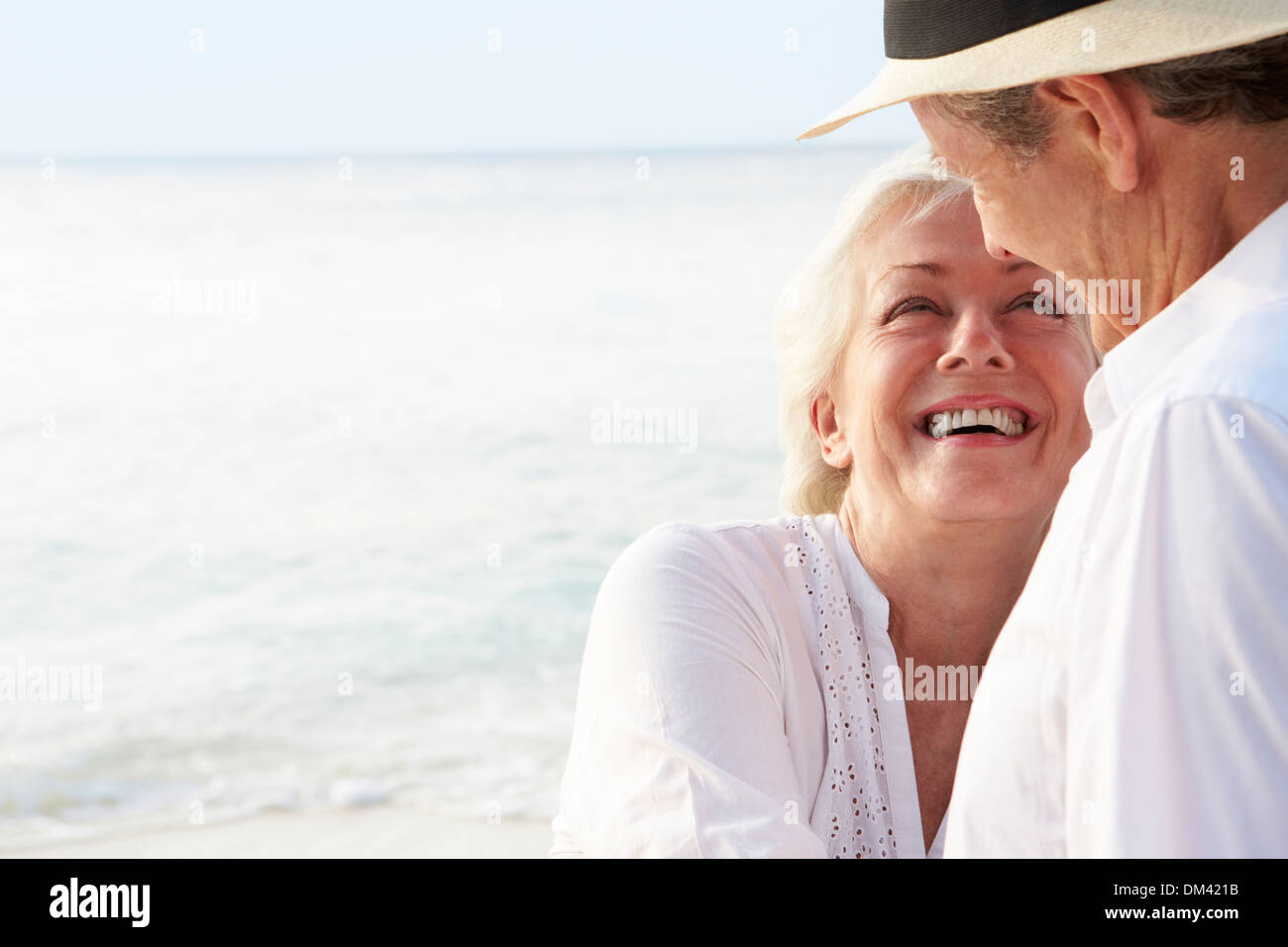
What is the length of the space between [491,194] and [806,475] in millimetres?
21711

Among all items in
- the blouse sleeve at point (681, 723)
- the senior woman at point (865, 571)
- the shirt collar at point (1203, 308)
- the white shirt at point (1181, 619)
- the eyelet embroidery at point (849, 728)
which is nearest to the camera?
the white shirt at point (1181, 619)

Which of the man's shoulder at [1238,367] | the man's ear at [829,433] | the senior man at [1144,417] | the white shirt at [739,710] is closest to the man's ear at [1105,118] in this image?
the senior man at [1144,417]

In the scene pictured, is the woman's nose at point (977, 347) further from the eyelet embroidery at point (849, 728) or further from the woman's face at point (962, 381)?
the eyelet embroidery at point (849, 728)

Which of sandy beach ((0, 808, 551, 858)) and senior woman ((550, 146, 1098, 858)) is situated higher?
senior woman ((550, 146, 1098, 858))

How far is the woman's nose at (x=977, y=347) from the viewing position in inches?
86.3

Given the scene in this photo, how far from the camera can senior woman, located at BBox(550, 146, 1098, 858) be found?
5.96ft

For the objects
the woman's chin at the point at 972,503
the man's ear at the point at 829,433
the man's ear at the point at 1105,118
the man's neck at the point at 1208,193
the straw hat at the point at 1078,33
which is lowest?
the woman's chin at the point at 972,503

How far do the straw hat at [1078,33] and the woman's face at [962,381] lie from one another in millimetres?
1096

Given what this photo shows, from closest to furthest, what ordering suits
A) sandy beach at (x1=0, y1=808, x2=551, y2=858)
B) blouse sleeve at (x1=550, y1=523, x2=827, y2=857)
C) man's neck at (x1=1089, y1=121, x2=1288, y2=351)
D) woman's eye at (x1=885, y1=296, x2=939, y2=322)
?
man's neck at (x1=1089, y1=121, x2=1288, y2=351), blouse sleeve at (x1=550, y1=523, x2=827, y2=857), woman's eye at (x1=885, y1=296, x2=939, y2=322), sandy beach at (x1=0, y1=808, x2=551, y2=858)

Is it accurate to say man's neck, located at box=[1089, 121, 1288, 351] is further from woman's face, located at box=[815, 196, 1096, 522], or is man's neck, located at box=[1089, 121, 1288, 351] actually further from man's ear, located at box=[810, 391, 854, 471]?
man's ear, located at box=[810, 391, 854, 471]

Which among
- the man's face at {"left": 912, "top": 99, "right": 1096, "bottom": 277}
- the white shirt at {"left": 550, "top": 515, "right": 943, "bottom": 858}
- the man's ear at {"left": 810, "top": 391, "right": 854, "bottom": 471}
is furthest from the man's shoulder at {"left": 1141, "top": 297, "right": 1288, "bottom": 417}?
the man's ear at {"left": 810, "top": 391, "right": 854, "bottom": 471}

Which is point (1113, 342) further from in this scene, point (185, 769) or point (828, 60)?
point (828, 60)
